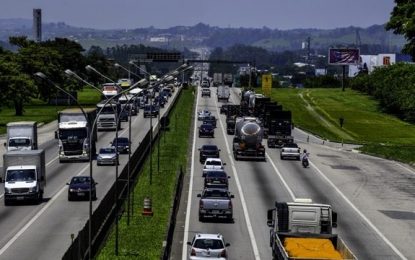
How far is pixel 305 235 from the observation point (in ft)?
120

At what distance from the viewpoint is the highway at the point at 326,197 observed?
4831 cm

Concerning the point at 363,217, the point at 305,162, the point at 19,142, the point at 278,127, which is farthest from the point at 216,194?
the point at 278,127

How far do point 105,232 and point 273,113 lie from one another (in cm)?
5919

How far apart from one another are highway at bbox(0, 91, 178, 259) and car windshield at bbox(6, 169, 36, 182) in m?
1.80

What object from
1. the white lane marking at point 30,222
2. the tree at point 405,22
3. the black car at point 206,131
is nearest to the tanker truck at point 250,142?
the tree at point 405,22

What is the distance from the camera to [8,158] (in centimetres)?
6166

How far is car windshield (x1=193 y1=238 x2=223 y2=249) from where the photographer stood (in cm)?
4025

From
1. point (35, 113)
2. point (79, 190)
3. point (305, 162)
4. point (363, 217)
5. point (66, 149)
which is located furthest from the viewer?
point (35, 113)

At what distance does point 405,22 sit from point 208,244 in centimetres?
5053

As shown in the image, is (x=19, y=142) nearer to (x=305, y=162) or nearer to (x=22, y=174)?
(x=22, y=174)

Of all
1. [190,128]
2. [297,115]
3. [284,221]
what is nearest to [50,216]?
[284,221]

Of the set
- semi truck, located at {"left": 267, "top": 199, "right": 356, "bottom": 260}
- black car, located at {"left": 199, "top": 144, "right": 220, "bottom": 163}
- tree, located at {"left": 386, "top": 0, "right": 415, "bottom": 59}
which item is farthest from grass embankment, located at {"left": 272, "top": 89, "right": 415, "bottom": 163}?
semi truck, located at {"left": 267, "top": 199, "right": 356, "bottom": 260}

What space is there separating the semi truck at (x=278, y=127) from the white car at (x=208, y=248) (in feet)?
204

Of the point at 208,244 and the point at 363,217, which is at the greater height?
the point at 208,244
